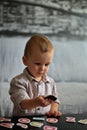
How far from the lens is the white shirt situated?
1.38 meters

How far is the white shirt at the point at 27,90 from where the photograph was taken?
1.38 m

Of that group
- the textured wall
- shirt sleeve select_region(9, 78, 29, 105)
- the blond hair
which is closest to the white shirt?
shirt sleeve select_region(9, 78, 29, 105)

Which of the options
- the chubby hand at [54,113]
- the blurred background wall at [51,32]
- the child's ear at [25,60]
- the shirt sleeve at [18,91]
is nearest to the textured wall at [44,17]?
the blurred background wall at [51,32]

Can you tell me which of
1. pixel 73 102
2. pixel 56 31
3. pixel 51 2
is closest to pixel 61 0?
pixel 51 2

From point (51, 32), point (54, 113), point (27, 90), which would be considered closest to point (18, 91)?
point (27, 90)

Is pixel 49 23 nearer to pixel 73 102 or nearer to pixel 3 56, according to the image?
pixel 3 56

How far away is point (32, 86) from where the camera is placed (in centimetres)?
146

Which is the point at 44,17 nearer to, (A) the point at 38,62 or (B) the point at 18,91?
(A) the point at 38,62

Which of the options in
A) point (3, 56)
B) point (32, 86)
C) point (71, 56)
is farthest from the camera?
point (71, 56)

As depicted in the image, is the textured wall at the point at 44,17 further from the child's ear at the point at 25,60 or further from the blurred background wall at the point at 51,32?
the child's ear at the point at 25,60

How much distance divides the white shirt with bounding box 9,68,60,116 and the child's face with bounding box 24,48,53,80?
0.03 meters

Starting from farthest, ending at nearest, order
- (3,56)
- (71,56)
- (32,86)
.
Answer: (71,56) → (3,56) → (32,86)

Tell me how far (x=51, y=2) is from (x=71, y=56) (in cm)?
34

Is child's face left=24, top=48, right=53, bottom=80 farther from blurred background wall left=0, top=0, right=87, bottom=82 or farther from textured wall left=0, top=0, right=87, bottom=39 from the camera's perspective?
textured wall left=0, top=0, right=87, bottom=39
